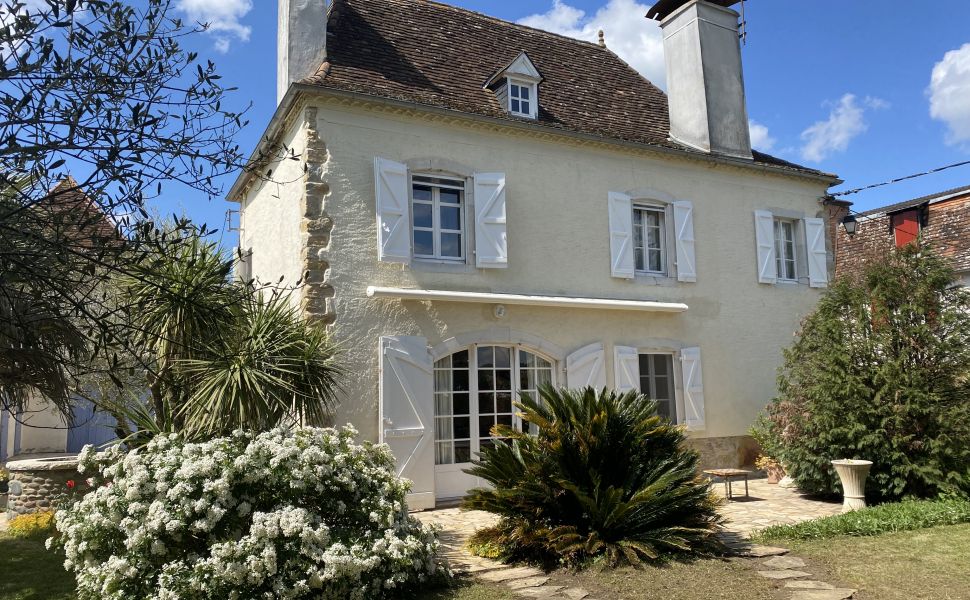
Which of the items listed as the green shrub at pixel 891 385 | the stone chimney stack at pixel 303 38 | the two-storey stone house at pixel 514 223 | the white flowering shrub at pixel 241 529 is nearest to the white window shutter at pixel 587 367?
the two-storey stone house at pixel 514 223

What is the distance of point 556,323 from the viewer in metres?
10.4

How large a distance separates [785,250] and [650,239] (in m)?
3.16

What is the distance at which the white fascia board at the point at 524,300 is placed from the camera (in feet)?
30.1

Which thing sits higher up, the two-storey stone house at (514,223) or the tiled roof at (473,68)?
the tiled roof at (473,68)

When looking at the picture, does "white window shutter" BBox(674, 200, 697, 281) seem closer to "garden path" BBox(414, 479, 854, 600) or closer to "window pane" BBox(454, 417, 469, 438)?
"garden path" BBox(414, 479, 854, 600)

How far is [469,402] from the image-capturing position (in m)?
9.73

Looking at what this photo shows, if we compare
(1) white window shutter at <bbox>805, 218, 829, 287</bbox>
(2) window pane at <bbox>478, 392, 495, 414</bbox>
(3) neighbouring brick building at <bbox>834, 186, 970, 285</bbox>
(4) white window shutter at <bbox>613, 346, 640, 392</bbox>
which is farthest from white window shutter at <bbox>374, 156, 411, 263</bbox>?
(3) neighbouring brick building at <bbox>834, 186, 970, 285</bbox>

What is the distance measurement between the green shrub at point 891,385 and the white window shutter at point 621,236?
9.33 ft

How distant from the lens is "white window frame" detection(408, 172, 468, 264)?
9.81m

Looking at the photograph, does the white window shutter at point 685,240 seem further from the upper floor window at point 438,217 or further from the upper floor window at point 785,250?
the upper floor window at point 438,217

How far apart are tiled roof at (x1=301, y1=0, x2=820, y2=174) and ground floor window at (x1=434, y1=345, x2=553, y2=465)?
348 centimetres

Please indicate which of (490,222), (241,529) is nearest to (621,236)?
(490,222)

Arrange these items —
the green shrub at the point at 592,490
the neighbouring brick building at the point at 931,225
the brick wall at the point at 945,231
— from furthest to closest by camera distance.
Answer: the neighbouring brick building at the point at 931,225 → the brick wall at the point at 945,231 → the green shrub at the point at 592,490


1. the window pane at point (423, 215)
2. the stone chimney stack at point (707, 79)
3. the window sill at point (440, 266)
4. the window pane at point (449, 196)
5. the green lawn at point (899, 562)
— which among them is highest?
the stone chimney stack at point (707, 79)
